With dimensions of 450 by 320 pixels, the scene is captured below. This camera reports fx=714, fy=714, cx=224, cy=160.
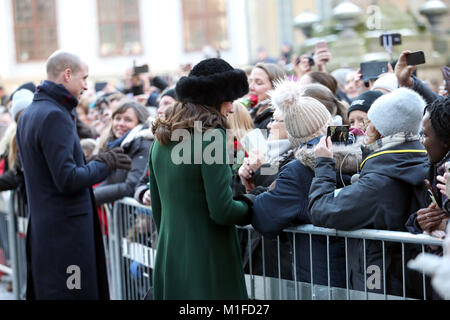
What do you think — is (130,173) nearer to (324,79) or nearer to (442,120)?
(324,79)

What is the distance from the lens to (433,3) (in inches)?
593

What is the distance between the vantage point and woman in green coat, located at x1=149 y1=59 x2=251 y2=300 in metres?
3.18

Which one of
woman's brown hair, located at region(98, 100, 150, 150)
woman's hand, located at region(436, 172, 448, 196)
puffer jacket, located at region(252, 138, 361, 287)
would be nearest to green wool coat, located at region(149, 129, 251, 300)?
puffer jacket, located at region(252, 138, 361, 287)

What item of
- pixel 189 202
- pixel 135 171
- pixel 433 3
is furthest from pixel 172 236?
pixel 433 3

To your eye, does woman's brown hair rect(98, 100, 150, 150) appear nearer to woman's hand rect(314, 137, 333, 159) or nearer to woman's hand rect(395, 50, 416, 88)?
woman's hand rect(395, 50, 416, 88)

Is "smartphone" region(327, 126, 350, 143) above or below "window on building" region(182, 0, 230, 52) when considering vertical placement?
below

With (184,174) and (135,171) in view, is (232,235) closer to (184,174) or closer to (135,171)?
(184,174)

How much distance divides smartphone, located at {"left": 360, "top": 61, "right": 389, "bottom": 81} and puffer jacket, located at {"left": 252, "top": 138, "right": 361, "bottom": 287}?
45.4 inches

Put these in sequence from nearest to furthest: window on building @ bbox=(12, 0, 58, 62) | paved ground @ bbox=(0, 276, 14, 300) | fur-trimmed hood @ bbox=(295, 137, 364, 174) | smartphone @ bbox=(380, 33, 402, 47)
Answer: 1. fur-trimmed hood @ bbox=(295, 137, 364, 174)
2. smartphone @ bbox=(380, 33, 402, 47)
3. paved ground @ bbox=(0, 276, 14, 300)
4. window on building @ bbox=(12, 0, 58, 62)

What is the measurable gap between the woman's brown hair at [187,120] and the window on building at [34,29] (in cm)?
2342

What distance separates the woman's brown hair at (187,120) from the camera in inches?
127
